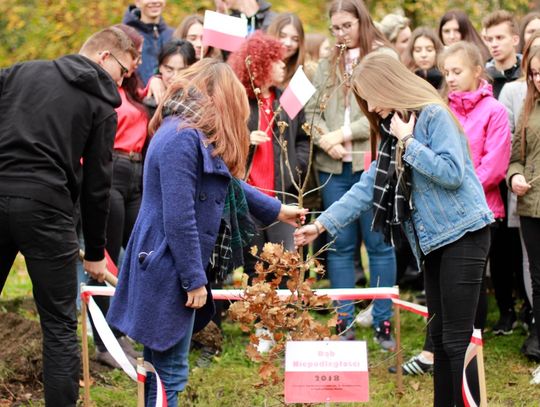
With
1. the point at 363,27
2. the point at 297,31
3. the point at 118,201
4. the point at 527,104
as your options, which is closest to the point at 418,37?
the point at 363,27

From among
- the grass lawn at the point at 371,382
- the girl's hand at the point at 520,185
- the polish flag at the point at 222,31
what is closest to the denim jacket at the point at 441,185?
the grass lawn at the point at 371,382

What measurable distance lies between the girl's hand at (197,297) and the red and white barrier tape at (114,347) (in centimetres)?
34

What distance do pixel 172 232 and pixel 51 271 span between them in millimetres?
704

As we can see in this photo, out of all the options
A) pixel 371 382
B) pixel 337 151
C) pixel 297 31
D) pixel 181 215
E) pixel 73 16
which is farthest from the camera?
pixel 73 16

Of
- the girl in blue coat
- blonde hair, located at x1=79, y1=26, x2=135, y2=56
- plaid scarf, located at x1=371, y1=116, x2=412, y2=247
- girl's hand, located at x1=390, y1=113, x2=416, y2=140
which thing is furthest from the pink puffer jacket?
blonde hair, located at x1=79, y1=26, x2=135, y2=56

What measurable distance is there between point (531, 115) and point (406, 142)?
5.55ft

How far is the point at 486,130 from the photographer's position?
221 inches

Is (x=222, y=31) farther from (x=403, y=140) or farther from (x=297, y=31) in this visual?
(x=403, y=140)

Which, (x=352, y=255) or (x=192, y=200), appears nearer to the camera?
(x=192, y=200)

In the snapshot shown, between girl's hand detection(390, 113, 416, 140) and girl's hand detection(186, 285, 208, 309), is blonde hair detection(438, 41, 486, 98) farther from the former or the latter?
girl's hand detection(186, 285, 208, 309)

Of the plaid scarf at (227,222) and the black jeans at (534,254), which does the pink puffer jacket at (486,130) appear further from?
the plaid scarf at (227,222)

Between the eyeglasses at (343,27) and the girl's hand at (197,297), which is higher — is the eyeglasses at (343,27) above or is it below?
above

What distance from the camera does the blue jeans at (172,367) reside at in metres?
4.11

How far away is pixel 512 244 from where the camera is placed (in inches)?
253
